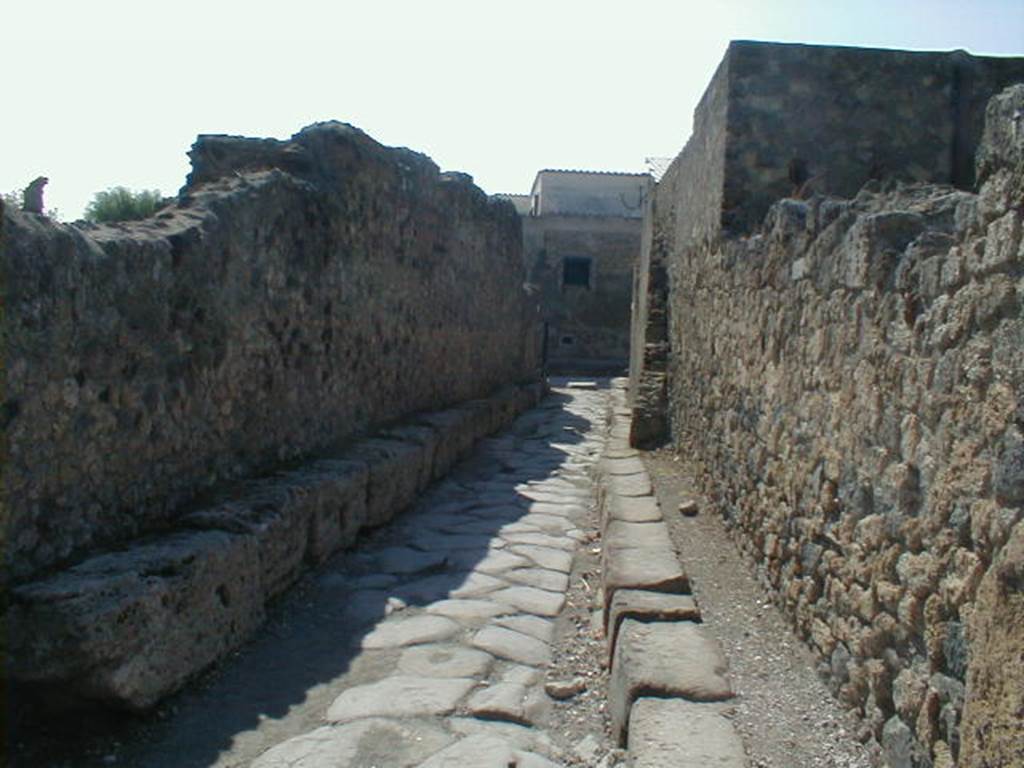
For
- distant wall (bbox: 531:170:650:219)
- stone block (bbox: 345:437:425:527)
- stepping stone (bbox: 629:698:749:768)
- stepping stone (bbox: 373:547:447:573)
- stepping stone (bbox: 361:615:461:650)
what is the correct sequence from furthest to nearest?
distant wall (bbox: 531:170:650:219)
stone block (bbox: 345:437:425:527)
stepping stone (bbox: 373:547:447:573)
stepping stone (bbox: 361:615:461:650)
stepping stone (bbox: 629:698:749:768)

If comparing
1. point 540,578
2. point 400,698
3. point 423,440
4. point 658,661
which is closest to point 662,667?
point 658,661

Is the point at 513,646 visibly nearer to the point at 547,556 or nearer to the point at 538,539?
the point at 547,556

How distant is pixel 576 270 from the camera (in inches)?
994

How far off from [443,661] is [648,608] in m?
0.80

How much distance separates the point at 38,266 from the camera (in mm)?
3018

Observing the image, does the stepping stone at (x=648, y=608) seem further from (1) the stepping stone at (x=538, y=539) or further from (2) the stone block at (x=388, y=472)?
(2) the stone block at (x=388, y=472)

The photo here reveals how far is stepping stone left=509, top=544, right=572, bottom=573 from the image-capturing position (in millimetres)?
5312

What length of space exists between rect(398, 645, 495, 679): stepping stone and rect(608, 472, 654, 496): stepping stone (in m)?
2.27

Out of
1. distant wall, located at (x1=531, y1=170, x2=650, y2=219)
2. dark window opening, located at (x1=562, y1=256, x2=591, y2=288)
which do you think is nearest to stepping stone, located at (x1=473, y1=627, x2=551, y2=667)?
dark window opening, located at (x1=562, y1=256, x2=591, y2=288)

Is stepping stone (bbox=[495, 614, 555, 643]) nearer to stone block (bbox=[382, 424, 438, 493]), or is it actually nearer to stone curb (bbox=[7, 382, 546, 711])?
stone curb (bbox=[7, 382, 546, 711])

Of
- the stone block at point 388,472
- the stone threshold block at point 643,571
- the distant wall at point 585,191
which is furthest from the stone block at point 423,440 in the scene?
the distant wall at point 585,191

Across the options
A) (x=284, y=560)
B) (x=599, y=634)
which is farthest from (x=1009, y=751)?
(x=284, y=560)

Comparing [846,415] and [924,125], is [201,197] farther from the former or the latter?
[924,125]

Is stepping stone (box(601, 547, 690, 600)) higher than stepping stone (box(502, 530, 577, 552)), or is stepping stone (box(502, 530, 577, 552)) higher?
stepping stone (box(601, 547, 690, 600))
